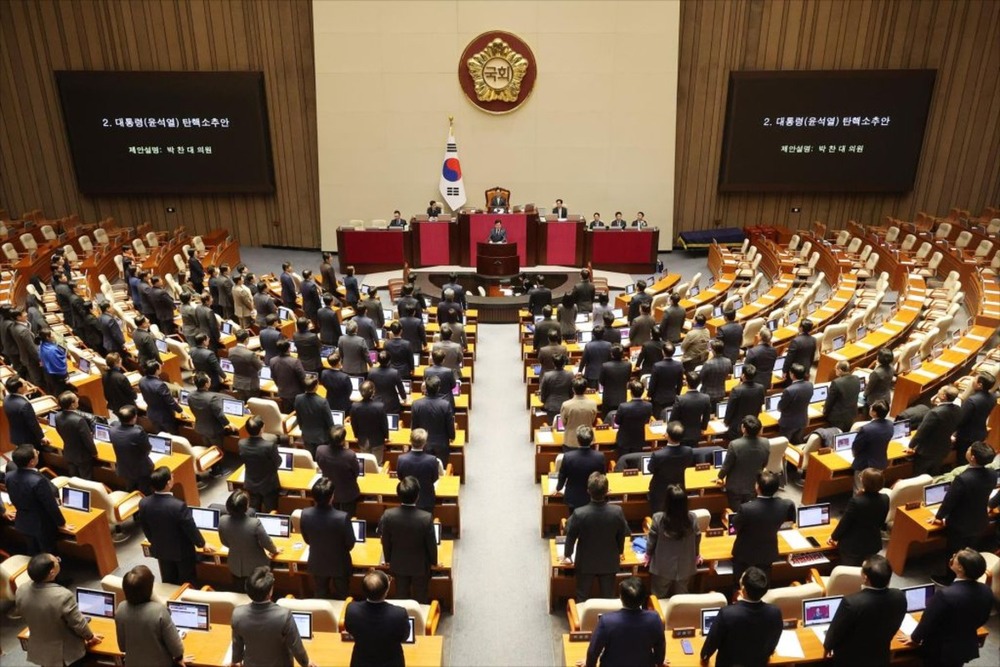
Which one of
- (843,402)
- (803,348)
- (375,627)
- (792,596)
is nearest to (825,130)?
(803,348)

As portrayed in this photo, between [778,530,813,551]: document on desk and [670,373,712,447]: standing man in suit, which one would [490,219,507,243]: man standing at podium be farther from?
[778,530,813,551]: document on desk

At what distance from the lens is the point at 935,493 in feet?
19.1

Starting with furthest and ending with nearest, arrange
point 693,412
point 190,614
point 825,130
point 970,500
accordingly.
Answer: point 825,130 < point 693,412 < point 970,500 < point 190,614

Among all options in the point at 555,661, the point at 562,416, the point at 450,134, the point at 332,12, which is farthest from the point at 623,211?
the point at 555,661

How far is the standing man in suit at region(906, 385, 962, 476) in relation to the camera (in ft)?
20.6

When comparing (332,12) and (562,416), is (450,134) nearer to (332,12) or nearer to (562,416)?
(332,12)

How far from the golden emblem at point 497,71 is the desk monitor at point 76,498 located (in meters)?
13.7

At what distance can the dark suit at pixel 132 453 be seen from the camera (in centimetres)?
614

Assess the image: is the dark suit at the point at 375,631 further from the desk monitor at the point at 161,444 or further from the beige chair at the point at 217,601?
the desk monitor at the point at 161,444

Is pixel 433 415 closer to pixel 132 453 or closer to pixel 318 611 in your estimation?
pixel 318 611

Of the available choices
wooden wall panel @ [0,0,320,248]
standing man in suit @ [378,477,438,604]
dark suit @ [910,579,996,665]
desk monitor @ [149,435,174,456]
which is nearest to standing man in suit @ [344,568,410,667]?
standing man in suit @ [378,477,438,604]

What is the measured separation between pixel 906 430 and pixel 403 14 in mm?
14370

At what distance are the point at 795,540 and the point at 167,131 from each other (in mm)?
17147

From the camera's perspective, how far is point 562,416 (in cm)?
666
